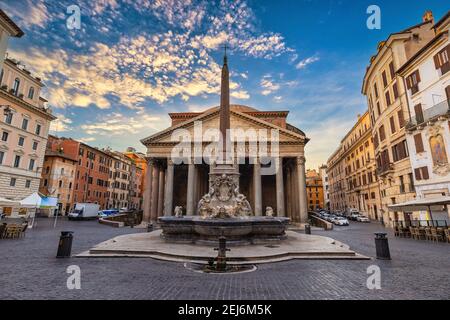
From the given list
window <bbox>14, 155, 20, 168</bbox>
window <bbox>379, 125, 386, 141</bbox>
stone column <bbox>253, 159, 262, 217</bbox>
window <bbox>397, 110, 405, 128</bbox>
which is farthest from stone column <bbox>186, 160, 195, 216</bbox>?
window <bbox>397, 110, 405, 128</bbox>

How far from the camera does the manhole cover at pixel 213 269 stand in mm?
7121

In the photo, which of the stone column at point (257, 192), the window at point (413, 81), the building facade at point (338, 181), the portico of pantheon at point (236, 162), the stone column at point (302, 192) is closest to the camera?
the window at point (413, 81)

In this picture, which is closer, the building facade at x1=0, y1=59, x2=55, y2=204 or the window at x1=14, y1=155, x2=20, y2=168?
the building facade at x1=0, y1=59, x2=55, y2=204

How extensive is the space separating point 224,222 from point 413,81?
22648 mm

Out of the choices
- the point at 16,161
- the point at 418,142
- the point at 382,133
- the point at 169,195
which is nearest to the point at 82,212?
the point at 16,161

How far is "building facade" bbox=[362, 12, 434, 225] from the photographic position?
76.1 ft

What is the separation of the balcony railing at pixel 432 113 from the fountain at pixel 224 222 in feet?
53.3

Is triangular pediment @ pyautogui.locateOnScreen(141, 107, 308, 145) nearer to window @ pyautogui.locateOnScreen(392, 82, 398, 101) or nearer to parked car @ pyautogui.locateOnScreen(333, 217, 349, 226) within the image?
window @ pyautogui.locateOnScreen(392, 82, 398, 101)

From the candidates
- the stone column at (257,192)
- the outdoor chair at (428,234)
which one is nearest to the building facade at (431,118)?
the outdoor chair at (428,234)

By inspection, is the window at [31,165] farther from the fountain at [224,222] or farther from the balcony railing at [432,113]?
the balcony railing at [432,113]

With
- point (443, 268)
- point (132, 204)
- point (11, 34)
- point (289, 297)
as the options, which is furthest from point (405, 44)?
point (132, 204)

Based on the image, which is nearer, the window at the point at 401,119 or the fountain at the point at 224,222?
the fountain at the point at 224,222

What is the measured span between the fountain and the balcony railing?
53.3 ft

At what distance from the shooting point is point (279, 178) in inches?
1210
